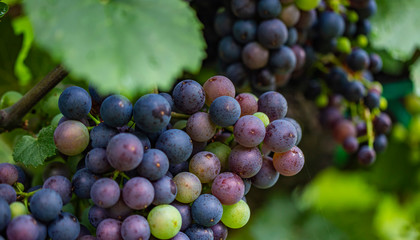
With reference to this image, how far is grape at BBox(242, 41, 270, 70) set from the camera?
0.90 m

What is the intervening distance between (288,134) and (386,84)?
3.12 ft

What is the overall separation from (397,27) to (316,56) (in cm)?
29

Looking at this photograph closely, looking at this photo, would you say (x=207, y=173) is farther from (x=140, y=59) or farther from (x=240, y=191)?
(x=140, y=59)

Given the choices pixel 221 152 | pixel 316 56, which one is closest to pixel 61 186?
pixel 221 152

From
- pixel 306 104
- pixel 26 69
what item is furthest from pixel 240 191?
pixel 306 104

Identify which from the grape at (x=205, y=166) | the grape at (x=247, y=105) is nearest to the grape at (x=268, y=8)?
the grape at (x=247, y=105)

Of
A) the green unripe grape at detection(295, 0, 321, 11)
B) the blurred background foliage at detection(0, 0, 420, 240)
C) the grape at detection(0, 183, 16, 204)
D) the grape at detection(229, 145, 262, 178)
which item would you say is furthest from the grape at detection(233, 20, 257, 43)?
the grape at detection(0, 183, 16, 204)

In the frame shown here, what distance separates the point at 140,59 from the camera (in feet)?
1.52

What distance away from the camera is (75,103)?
588 mm

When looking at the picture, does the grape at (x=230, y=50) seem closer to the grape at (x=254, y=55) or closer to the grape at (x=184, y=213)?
the grape at (x=254, y=55)

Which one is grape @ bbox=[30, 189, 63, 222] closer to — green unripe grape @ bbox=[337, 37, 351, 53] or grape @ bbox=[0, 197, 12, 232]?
grape @ bbox=[0, 197, 12, 232]

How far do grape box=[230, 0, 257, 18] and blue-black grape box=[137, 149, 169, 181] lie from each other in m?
0.44

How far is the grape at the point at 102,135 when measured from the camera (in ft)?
1.88

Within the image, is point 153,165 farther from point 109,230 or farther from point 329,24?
point 329,24
